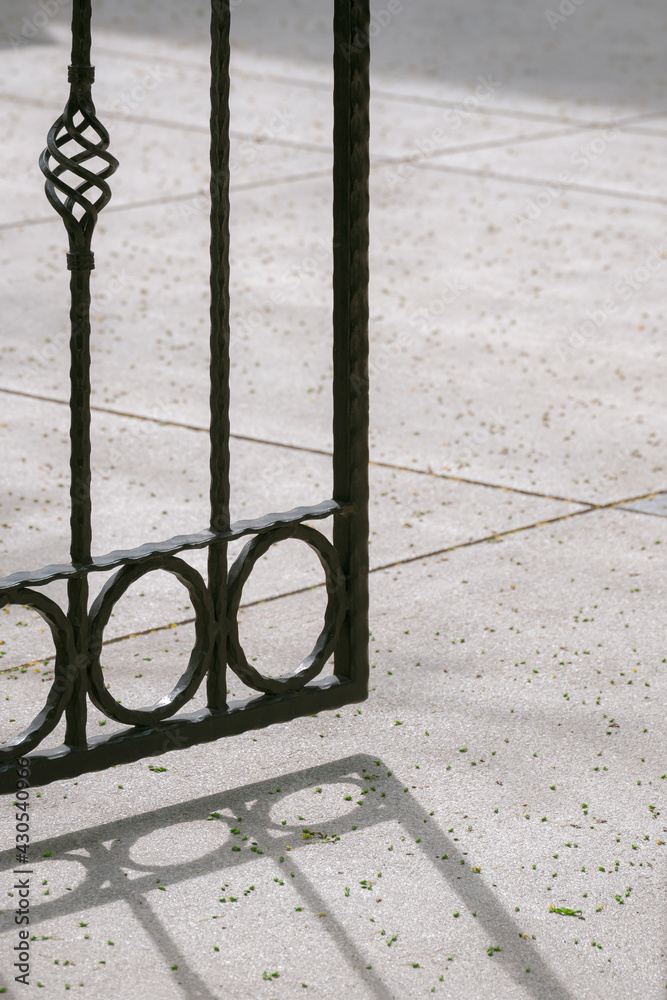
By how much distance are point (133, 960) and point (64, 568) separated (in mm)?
771

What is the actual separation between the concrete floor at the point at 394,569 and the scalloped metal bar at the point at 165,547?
0.53m

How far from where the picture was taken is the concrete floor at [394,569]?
9.02 ft

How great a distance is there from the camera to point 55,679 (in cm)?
293

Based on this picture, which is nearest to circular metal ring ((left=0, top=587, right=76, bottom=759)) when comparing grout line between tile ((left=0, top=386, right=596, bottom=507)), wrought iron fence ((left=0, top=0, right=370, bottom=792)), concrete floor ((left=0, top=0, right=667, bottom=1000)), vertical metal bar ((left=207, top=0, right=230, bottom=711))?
wrought iron fence ((left=0, top=0, right=370, bottom=792))

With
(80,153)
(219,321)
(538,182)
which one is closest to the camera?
(80,153)

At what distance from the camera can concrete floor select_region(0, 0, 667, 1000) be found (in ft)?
9.02

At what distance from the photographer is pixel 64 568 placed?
2.94 metres

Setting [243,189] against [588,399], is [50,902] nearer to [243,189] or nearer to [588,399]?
[588,399]

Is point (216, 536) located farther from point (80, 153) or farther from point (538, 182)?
point (538, 182)

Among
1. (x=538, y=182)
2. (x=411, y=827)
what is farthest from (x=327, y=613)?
(x=538, y=182)

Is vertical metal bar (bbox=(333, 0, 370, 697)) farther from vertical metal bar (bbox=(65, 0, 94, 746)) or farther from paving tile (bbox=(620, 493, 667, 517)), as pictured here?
paving tile (bbox=(620, 493, 667, 517))

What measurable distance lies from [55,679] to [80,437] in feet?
1.58

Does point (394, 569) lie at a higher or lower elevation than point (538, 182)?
lower

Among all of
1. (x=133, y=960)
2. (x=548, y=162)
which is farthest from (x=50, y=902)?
(x=548, y=162)
